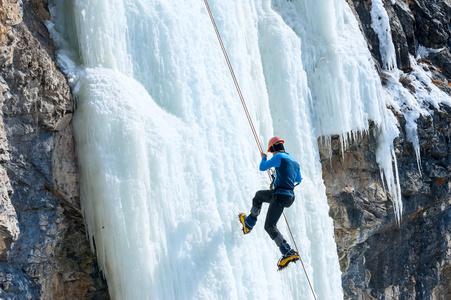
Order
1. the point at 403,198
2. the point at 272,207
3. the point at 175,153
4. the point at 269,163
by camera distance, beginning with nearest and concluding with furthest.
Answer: the point at 269,163 → the point at 175,153 → the point at 272,207 → the point at 403,198

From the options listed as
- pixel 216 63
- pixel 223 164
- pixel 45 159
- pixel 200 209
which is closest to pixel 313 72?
pixel 216 63

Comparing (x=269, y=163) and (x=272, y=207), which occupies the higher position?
(x=269, y=163)

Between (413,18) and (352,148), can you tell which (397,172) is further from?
(413,18)

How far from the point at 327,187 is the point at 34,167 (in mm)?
5998

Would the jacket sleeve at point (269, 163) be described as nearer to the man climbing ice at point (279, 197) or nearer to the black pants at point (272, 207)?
the man climbing ice at point (279, 197)

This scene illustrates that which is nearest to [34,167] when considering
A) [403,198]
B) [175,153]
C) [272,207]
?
[175,153]

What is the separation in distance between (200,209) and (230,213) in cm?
51

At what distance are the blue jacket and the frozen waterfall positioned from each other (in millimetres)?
725

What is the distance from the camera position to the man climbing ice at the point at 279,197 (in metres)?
6.98

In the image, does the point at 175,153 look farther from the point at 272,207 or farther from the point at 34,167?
the point at 34,167

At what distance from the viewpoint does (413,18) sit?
1325 centimetres

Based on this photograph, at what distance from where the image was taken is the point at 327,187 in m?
10.7

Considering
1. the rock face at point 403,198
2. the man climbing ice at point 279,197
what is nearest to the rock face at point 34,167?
the man climbing ice at point 279,197

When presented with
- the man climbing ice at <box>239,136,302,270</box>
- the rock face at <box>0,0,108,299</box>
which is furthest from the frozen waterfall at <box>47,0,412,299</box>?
the man climbing ice at <box>239,136,302,270</box>
